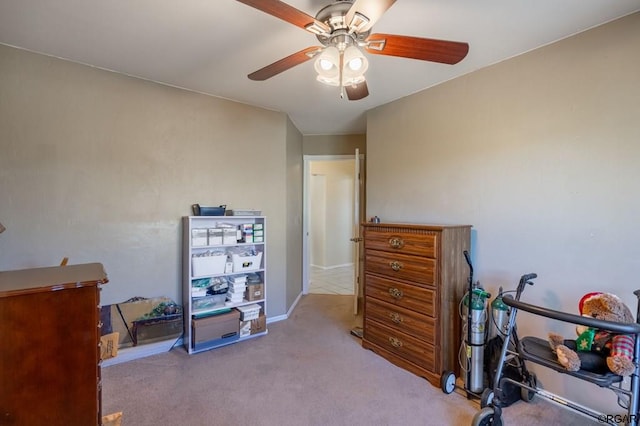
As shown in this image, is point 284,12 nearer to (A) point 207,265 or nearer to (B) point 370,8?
(B) point 370,8

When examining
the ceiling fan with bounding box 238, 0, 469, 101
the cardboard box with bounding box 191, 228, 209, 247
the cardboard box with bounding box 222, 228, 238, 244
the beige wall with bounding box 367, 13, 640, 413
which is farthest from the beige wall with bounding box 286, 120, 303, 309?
the ceiling fan with bounding box 238, 0, 469, 101

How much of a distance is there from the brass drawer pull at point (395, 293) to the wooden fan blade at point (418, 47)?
1.71 meters

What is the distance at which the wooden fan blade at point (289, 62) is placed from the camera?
1490 millimetres

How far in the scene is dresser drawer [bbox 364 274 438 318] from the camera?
215 cm

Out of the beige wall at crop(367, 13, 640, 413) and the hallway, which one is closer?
the beige wall at crop(367, 13, 640, 413)

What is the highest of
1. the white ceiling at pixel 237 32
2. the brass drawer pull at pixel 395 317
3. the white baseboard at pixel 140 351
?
the white ceiling at pixel 237 32

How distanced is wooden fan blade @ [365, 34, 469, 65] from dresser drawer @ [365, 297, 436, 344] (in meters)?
1.77

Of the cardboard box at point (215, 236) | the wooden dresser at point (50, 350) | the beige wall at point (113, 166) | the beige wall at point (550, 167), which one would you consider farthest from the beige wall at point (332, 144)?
the wooden dresser at point (50, 350)

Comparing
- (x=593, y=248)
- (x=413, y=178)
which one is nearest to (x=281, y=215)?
(x=413, y=178)

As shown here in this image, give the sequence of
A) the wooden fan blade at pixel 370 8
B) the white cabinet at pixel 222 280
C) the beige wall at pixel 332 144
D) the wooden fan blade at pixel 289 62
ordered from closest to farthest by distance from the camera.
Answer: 1. the wooden fan blade at pixel 370 8
2. the wooden fan blade at pixel 289 62
3. the white cabinet at pixel 222 280
4. the beige wall at pixel 332 144

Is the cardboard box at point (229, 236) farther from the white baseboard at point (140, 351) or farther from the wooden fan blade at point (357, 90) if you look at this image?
the wooden fan blade at point (357, 90)

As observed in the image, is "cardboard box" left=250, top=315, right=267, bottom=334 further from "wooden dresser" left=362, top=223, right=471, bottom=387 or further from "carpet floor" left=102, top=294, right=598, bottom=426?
"wooden dresser" left=362, top=223, right=471, bottom=387

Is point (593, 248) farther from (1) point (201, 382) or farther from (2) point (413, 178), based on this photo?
(1) point (201, 382)

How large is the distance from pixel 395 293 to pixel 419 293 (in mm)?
236
